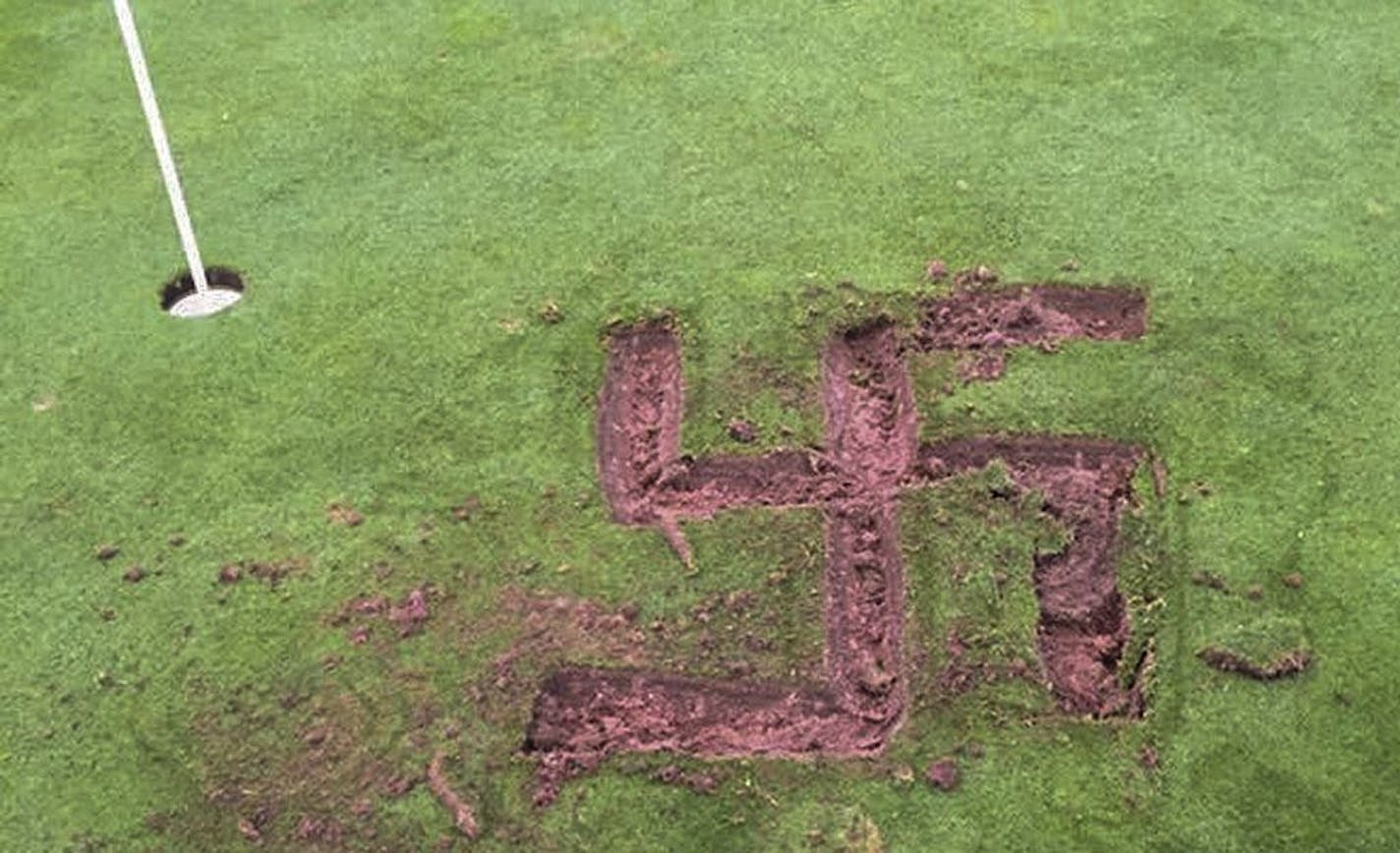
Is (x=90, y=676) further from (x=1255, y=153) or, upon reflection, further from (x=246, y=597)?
(x=1255, y=153)

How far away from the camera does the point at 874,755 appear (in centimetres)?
582

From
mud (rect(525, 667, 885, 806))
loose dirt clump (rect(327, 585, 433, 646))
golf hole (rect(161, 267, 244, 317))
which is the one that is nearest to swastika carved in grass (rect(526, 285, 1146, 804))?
mud (rect(525, 667, 885, 806))

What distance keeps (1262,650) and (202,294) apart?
211 inches

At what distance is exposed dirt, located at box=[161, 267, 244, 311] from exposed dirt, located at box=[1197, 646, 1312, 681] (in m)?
5.04

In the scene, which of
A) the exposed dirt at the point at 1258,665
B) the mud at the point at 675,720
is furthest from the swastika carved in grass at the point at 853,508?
the exposed dirt at the point at 1258,665

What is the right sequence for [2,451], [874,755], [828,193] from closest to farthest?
[874,755], [2,451], [828,193]

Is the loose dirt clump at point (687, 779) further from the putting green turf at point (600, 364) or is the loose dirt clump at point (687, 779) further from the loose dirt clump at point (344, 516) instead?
the loose dirt clump at point (344, 516)

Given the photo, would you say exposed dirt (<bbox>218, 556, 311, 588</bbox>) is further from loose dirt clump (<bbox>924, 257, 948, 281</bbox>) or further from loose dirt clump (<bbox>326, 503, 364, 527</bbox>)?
loose dirt clump (<bbox>924, 257, 948, 281</bbox>)

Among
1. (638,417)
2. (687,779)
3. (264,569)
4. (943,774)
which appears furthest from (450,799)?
(638,417)

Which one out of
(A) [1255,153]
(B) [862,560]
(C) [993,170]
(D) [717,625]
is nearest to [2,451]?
(D) [717,625]

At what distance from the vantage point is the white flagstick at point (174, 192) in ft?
22.2

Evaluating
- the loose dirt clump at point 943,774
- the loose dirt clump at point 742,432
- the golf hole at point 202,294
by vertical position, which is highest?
the golf hole at point 202,294

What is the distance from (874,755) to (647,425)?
2.02m

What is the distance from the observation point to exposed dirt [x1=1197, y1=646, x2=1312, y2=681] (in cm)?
594
